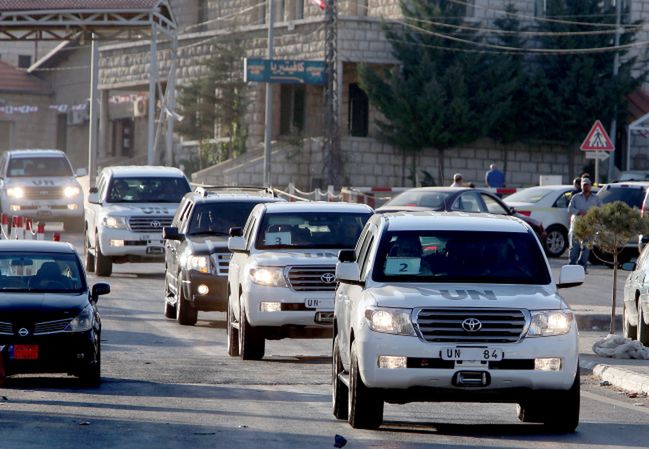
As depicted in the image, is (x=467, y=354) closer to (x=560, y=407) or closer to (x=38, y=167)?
(x=560, y=407)

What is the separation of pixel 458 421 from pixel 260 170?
45.3 meters

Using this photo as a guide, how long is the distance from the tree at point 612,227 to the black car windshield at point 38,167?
2317 centimetres

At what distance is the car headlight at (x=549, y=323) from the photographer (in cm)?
1198

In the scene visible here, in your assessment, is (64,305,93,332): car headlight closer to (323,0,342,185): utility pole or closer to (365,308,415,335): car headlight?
(365,308,415,335): car headlight

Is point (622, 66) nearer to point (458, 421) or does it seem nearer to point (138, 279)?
point (138, 279)

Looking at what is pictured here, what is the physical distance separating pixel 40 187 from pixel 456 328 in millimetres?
30506

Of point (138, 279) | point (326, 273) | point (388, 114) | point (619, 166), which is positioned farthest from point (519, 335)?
point (619, 166)

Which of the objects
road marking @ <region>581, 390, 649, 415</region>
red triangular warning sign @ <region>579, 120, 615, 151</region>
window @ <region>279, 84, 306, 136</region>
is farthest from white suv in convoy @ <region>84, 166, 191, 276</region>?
window @ <region>279, 84, 306, 136</region>

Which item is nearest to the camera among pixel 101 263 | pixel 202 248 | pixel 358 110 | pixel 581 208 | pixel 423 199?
pixel 202 248

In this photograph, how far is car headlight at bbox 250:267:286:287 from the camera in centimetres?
1827

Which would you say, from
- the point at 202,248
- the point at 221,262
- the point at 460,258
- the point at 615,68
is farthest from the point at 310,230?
the point at 615,68

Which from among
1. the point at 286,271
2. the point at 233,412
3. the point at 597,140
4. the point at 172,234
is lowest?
the point at 233,412

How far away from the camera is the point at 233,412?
44.8ft

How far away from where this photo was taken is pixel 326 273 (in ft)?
59.9
